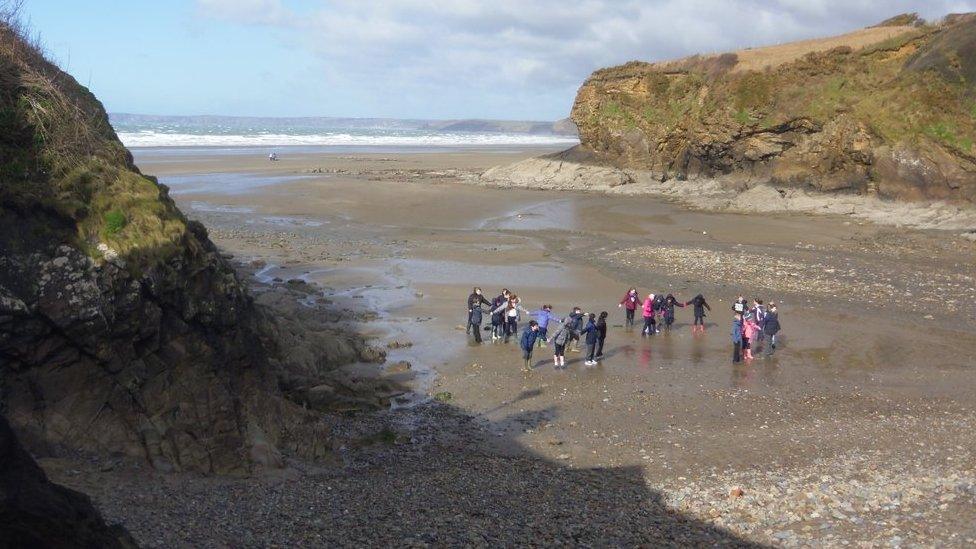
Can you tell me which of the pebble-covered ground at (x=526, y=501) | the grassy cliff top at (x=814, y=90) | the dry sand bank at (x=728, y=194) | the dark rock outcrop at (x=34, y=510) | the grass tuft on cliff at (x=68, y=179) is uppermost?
the grassy cliff top at (x=814, y=90)

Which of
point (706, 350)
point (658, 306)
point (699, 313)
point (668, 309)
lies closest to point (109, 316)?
point (706, 350)

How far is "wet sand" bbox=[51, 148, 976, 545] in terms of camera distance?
491 inches

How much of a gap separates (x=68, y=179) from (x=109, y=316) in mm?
2341

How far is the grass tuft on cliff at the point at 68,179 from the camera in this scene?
1143 centimetres

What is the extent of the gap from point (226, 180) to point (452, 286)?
38.5 meters

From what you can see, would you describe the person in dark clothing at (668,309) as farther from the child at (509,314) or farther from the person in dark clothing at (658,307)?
the child at (509,314)

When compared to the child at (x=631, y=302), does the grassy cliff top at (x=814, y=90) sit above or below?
above

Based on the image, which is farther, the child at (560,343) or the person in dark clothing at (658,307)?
the person in dark clothing at (658,307)

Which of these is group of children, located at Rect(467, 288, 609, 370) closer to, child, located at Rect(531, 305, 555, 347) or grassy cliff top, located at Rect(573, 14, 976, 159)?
child, located at Rect(531, 305, 555, 347)

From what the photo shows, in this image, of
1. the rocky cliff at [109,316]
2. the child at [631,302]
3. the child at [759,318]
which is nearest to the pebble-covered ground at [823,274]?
the child at [759,318]

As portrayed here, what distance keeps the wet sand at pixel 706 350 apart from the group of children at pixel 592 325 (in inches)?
16.9

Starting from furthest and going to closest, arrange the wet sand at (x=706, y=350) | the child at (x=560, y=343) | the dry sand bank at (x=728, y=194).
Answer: the dry sand bank at (x=728, y=194) < the child at (x=560, y=343) < the wet sand at (x=706, y=350)

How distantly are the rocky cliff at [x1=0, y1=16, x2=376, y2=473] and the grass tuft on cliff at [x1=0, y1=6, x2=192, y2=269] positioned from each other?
20 millimetres

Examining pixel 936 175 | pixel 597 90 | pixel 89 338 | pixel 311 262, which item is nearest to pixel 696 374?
pixel 89 338
